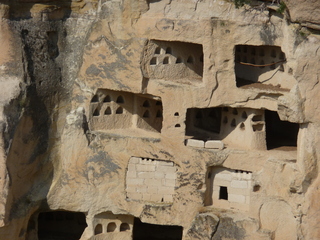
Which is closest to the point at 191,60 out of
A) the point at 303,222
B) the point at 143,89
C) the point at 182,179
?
the point at 143,89

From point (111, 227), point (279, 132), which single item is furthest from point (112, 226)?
point (279, 132)

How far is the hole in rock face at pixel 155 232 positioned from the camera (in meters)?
24.0

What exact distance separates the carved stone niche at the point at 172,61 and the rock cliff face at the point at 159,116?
0.11 ft

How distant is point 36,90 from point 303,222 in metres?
6.89

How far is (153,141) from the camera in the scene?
68.3 feet

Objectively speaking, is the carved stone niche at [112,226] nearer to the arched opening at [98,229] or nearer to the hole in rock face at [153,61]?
the arched opening at [98,229]

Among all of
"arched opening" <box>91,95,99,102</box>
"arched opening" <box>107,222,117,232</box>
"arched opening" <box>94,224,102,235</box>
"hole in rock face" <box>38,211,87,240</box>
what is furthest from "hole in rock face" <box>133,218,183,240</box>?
"arched opening" <box>91,95,99,102</box>

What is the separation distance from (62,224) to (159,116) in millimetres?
4536

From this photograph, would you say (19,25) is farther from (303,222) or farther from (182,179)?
(303,222)

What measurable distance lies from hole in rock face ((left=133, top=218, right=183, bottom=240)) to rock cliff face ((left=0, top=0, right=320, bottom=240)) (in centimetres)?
192

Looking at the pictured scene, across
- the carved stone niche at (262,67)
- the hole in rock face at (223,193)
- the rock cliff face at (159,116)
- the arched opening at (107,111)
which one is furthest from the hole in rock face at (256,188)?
the arched opening at (107,111)

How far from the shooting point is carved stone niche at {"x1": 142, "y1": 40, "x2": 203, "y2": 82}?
20.5 meters

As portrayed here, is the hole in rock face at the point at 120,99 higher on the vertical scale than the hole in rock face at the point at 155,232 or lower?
higher

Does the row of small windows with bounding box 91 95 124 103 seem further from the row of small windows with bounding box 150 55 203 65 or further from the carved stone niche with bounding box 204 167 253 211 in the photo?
the carved stone niche with bounding box 204 167 253 211
